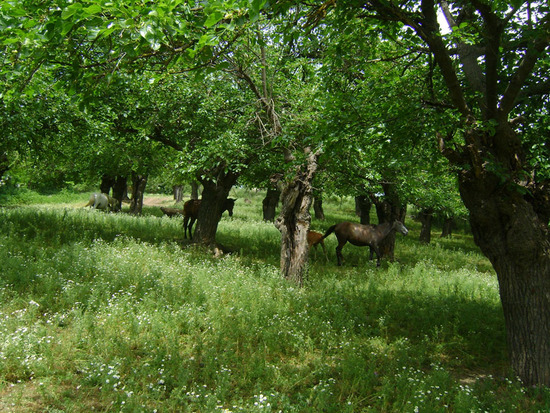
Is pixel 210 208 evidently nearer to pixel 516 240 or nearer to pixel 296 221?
pixel 296 221

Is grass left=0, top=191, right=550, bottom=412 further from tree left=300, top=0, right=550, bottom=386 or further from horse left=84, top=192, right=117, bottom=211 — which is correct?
horse left=84, top=192, right=117, bottom=211

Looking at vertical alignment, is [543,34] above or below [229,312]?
above

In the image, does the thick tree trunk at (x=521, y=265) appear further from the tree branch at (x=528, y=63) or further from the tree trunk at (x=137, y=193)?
the tree trunk at (x=137, y=193)

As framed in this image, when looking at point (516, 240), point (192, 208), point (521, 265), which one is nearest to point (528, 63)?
point (516, 240)

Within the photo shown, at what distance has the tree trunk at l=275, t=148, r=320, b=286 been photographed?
10117 mm

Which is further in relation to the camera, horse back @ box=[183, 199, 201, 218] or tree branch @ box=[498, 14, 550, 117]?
horse back @ box=[183, 199, 201, 218]

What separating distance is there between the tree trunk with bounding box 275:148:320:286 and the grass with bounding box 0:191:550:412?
0.63m

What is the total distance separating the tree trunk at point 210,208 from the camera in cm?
1437

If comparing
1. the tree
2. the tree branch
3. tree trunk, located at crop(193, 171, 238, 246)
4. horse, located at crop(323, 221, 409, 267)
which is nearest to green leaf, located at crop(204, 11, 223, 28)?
the tree

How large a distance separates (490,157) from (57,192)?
5564cm

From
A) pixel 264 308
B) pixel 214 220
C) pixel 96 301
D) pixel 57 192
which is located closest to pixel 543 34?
pixel 264 308

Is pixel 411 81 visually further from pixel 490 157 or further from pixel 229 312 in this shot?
pixel 229 312

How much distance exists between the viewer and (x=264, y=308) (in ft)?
24.9

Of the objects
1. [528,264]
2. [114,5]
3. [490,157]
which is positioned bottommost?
[528,264]
